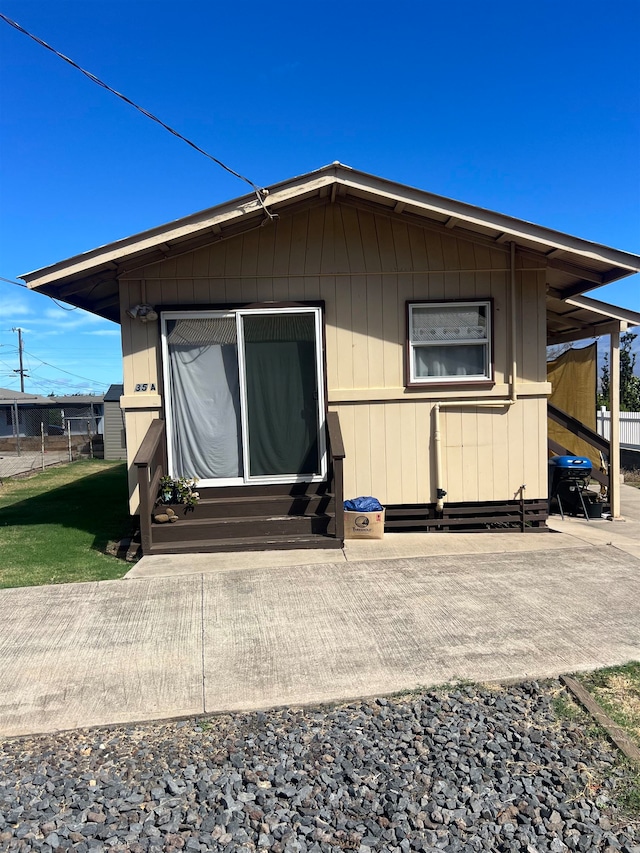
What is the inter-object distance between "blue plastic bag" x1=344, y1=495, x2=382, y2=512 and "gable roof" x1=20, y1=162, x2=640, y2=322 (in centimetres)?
310

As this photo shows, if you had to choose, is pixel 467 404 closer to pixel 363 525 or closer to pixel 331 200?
pixel 363 525

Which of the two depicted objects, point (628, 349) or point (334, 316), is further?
point (628, 349)

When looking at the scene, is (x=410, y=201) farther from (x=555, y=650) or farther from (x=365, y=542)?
(x=555, y=650)

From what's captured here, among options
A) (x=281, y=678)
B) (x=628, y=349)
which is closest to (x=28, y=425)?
(x=628, y=349)

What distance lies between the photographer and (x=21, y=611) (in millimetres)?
4617

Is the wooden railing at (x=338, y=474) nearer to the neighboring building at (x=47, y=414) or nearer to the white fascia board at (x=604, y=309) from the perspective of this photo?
the white fascia board at (x=604, y=309)

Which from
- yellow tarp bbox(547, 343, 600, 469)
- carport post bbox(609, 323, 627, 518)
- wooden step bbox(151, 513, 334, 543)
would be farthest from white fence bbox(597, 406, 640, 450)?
wooden step bbox(151, 513, 334, 543)

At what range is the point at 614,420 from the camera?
787 centimetres

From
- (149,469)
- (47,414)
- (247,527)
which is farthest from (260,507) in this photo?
(47,414)

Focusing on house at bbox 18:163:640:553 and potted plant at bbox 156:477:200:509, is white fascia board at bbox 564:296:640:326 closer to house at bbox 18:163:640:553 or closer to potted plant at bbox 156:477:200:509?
house at bbox 18:163:640:553

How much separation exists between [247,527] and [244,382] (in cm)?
159

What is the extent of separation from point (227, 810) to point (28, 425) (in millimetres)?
34146

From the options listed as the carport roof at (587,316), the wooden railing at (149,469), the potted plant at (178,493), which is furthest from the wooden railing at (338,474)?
the carport roof at (587,316)

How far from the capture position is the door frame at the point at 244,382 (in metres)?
6.66
